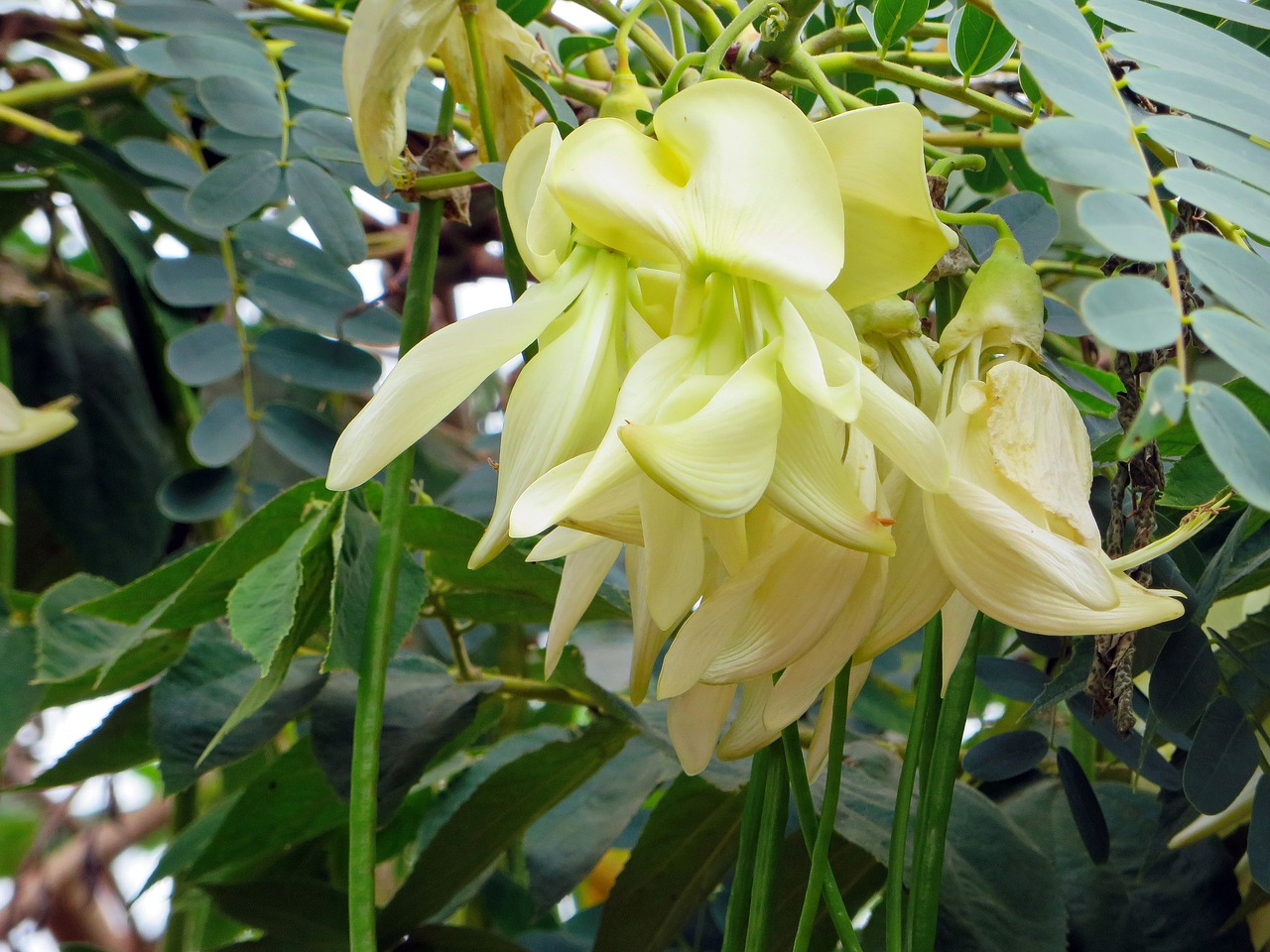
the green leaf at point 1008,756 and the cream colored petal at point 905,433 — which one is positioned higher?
the cream colored petal at point 905,433

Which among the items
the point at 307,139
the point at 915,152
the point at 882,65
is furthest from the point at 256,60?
the point at 915,152

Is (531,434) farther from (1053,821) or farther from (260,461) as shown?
(260,461)

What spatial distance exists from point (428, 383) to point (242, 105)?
41 centimetres

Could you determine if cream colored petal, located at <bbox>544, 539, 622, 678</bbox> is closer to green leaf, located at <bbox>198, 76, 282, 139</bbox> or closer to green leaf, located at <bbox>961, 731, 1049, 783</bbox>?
green leaf, located at <bbox>961, 731, 1049, 783</bbox>

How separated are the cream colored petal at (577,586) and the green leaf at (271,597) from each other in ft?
0.36

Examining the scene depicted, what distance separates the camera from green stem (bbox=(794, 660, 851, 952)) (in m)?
0.37

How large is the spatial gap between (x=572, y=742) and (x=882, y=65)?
353 mm

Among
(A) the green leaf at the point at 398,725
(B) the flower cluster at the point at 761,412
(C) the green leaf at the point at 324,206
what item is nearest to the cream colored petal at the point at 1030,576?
(B) the flower cluster at the point at 761,412

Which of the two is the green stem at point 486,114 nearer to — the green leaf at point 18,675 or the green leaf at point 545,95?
the green leaf at point 545,95

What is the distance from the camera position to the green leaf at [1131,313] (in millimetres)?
271

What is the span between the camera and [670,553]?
0.34 m

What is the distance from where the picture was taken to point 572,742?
64cm

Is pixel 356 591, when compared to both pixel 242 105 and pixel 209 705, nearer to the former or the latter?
pixel 209 705

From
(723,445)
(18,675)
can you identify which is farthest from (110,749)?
(723,445)
